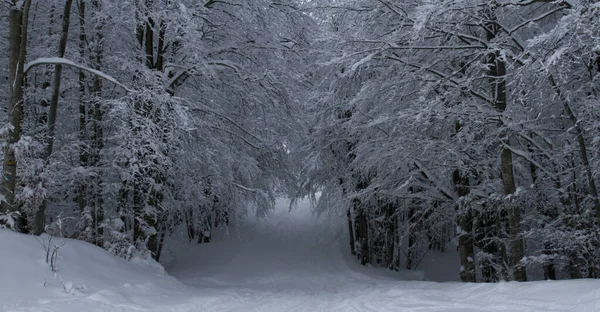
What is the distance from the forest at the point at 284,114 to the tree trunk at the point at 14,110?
3 centimetres

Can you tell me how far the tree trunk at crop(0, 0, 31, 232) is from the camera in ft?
25.0

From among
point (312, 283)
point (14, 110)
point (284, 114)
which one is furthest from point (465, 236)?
point (14, 110)

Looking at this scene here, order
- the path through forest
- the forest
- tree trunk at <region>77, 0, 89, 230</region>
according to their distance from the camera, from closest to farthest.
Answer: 1. the path through forest
2. the forest
3. tree trunk at <region>77, 0, 89, 230</region>

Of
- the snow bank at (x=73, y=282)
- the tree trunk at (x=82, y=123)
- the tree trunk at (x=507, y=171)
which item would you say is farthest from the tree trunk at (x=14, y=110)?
the tree trunk at (x=507, y=171)

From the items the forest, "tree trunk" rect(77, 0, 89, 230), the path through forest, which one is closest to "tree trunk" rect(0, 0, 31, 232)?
the forest

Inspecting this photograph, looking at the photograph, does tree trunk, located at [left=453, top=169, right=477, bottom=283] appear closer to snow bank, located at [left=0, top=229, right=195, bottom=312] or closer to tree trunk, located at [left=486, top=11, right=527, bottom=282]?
tree trunk, located at [left=486, top=11, right=527, bottom=282]

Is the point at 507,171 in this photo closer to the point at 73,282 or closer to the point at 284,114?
the point at 284,114

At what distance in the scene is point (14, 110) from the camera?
25.3ft

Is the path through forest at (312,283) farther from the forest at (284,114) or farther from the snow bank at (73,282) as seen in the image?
the forest at (284,114)

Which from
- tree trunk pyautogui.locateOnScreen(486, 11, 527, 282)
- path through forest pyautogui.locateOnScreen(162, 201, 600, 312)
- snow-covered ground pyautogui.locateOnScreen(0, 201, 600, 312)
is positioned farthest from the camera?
tree trunk pyautogui.locateOnScreen(486, 11, 527, 282)

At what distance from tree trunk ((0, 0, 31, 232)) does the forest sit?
0.03 metres

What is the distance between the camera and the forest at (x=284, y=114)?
26.5 ft

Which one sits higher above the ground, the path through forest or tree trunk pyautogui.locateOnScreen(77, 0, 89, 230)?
tree trunk pyautogui.locateOnScreen(77, 0, 89, 230)

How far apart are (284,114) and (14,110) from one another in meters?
6.48
